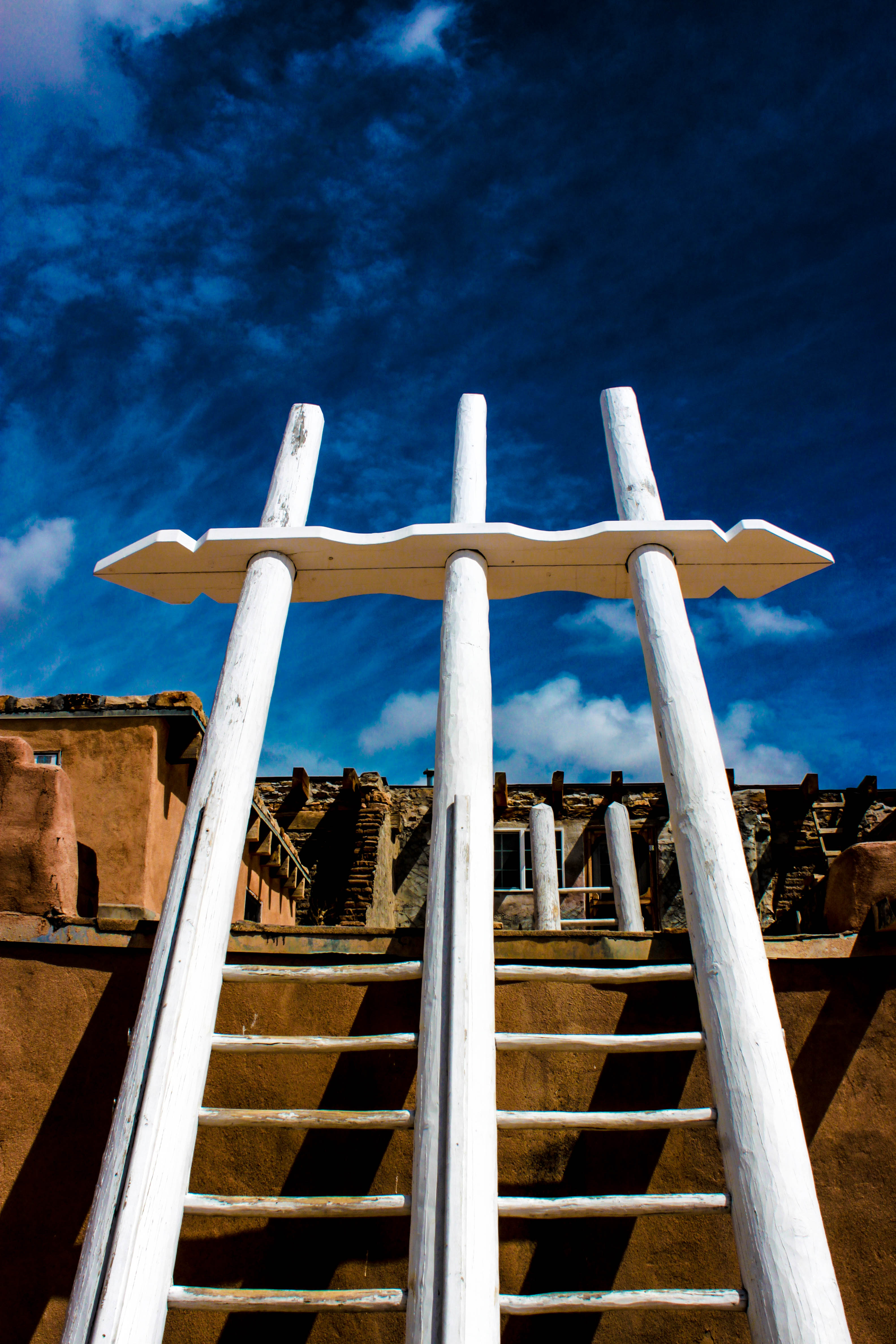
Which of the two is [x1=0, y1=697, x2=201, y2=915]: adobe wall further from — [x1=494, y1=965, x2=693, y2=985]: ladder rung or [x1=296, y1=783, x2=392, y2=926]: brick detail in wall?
[x1=296, y1=783, x2=392, y2=926]: brick detail in wall

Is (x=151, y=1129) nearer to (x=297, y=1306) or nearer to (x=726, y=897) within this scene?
(x=297, y=1306)

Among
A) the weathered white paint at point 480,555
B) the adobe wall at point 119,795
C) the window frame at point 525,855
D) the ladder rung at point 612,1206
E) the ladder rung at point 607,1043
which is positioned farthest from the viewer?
the window frame at point 525,855

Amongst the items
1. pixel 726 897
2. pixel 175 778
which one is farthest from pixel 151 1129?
pixel 175 778

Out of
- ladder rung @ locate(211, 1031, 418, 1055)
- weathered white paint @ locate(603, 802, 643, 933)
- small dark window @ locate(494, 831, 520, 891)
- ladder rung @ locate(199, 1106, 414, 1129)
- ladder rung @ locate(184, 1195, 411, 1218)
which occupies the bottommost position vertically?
ladder rung @ locate(184, 1195, 411, 1218)

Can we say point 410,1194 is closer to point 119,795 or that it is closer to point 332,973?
point 332,973

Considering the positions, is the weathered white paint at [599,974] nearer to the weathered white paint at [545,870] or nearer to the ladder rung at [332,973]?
the ladder rung at [332,973]

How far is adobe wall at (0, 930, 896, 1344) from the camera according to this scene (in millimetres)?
2752

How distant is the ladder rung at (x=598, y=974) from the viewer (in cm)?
258

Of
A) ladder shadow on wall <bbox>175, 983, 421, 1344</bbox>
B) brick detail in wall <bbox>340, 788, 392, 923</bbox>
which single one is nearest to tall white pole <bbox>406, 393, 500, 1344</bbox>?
ladder shadow on wall <bbox>175, 983, 421, 1344</bbox>

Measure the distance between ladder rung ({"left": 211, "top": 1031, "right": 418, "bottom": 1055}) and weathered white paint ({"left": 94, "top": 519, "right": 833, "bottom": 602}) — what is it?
1966 millimetres

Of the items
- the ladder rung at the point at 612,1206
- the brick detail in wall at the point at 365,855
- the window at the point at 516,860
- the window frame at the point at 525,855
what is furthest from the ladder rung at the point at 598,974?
the window at the point at 516,860

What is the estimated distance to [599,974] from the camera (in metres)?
2.61

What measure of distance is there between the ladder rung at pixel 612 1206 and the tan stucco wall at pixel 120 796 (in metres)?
3.60

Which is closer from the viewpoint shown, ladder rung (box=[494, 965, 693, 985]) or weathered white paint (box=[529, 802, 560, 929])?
ladder rung (box=[494, 965, 693, 985])
